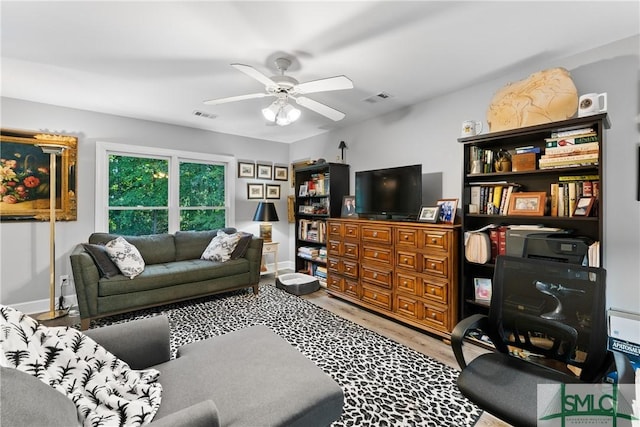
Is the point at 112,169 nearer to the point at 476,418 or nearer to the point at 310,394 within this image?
the point at 310,394

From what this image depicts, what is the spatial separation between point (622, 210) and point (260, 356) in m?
2.75

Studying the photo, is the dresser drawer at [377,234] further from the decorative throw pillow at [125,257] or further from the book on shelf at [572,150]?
the decorative throw pillow at [125,257]

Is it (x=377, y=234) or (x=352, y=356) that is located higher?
(x=377, y=234)

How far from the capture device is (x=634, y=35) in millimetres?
2064

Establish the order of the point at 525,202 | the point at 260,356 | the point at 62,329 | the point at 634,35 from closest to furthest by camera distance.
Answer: the point at 62,329, the point at 260,356, the point at 634,35, the point at 525,202

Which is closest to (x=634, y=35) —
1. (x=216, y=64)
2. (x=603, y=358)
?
(x=603, y=358)

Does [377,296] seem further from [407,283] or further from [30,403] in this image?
[30,403]

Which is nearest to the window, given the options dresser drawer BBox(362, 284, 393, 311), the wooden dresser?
the wooden dresser

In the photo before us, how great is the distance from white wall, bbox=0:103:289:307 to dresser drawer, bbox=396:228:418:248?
346 centimetres

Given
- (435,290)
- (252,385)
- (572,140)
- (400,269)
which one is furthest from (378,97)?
(252,385)

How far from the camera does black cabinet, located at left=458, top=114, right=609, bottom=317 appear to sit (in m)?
2.02

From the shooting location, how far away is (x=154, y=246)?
3814 millimetres

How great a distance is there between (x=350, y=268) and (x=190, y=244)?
232 cm

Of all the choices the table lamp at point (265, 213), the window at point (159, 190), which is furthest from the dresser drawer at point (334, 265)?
the window at point (159, 190)
